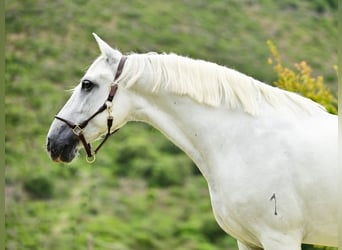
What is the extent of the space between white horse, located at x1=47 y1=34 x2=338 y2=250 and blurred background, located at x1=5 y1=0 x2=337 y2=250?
20.8 ft

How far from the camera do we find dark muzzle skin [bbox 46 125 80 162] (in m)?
3.66

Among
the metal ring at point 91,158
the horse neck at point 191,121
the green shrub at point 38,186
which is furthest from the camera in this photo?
the green shrub at point 38,186

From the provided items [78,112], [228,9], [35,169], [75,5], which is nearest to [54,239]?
[35,169]

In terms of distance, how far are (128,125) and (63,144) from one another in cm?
1142

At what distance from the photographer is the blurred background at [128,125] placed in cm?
1136

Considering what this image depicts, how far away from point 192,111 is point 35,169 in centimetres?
942

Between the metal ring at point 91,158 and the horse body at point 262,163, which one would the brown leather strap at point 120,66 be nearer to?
the horse body at point 262,163

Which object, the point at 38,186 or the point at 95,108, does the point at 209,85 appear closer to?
the point at 95,108

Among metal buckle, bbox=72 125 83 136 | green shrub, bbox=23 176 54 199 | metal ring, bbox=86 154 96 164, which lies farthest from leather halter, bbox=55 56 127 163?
green shrub, bbox=23 176 54 199

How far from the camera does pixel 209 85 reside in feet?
11.7

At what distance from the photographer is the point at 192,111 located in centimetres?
361

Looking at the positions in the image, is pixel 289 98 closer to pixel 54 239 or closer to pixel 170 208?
pixel 54 239

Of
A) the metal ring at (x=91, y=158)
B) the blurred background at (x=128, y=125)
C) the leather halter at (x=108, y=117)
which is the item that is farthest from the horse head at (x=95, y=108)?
the blurred background at (x=128, y=125)

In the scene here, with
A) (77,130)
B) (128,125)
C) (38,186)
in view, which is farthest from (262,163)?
(128,125)
